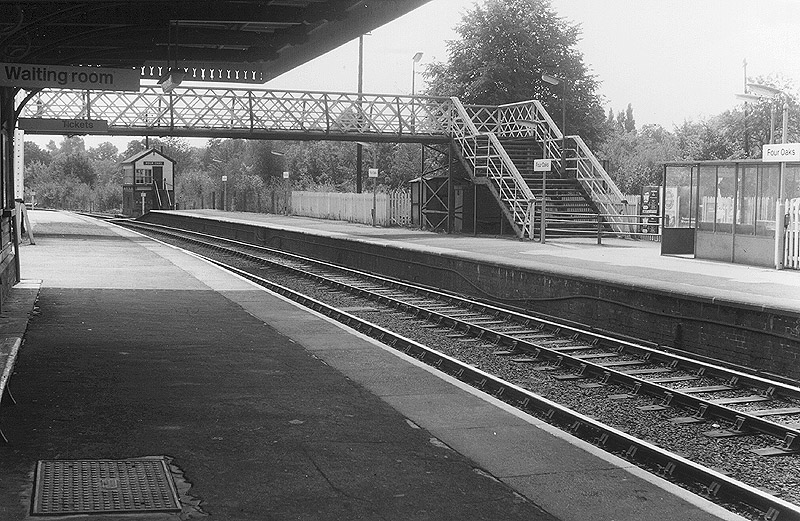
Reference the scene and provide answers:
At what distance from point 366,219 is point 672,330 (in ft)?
106

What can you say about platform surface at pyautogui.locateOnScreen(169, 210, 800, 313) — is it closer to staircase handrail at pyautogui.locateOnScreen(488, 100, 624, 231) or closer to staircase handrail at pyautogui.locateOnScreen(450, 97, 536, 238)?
staircase handrail at pyautogui.locateOnScreen(450, 97, 536, 238)

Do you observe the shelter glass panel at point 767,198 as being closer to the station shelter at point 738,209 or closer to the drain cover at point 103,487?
the station shelter at point 738,209

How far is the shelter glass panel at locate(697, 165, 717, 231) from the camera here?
20.5 meters

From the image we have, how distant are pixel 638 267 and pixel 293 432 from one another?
1380 centimetres

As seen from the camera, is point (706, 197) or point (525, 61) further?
point (525, 61)

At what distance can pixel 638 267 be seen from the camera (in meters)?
19.9

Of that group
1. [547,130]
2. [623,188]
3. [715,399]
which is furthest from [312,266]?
[623,188]

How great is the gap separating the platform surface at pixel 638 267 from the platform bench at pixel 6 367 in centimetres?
862

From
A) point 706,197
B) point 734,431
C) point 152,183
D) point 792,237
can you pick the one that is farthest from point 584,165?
point 152,183

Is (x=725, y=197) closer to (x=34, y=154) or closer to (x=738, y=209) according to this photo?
(x=738, y=209)

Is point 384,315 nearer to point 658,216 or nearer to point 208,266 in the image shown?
point 208,266

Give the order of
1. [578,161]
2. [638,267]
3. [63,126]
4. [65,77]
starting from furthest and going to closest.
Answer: [578,161] < [63,126] < [638,267] < [65,77]

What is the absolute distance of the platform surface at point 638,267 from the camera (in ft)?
47.3

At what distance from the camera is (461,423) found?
25.5 feet
